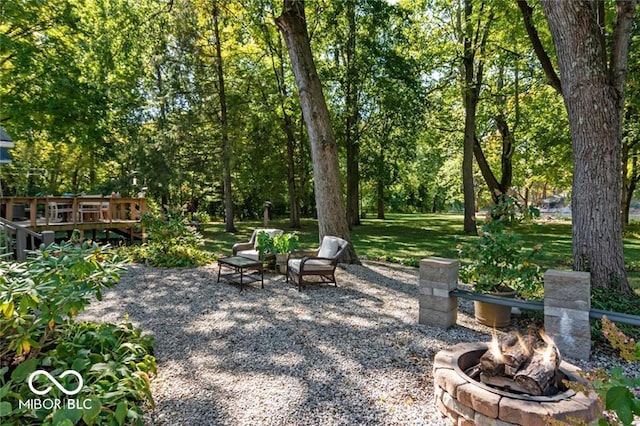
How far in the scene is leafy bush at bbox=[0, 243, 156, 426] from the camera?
222 centimetres

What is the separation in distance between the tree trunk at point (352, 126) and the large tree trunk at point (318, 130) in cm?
693

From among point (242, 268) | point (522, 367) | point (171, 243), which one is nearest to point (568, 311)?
point (522, 367)

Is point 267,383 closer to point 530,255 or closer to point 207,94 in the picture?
point 530,255

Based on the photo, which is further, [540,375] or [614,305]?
[614,305]

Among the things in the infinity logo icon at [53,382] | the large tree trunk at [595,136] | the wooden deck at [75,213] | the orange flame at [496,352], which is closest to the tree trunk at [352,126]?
the wooden deck at [75,213]

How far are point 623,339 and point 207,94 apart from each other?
49.0 ft

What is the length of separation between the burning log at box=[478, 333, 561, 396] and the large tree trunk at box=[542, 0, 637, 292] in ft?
8.64

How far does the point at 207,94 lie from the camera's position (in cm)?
1427

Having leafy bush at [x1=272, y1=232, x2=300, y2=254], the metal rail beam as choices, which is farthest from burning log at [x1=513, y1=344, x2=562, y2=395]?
leafy bush at [x1=272, y1=232, x2=300, y2=254]

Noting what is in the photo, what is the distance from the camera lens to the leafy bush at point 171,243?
828 centimetres

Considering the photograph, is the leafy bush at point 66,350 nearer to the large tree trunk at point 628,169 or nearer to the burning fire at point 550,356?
the burning fire at point 550,356

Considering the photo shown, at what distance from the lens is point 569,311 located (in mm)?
3545

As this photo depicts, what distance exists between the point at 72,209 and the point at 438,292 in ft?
36.9

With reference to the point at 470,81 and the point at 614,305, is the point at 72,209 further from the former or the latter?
the point at 470,81
